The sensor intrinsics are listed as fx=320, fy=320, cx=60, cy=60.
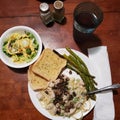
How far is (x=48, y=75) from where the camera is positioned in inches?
60.1

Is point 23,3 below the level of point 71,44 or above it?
above

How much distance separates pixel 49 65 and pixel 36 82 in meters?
0.11

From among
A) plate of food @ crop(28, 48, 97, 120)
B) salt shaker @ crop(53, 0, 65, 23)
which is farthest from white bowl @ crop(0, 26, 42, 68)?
salt shaker @ crop(53, 0, 65, 23)

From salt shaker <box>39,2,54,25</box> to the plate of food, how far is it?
6.0 inches

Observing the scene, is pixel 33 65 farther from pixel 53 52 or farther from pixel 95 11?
pixel 95 11

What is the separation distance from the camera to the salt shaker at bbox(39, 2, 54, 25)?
5.08 feet

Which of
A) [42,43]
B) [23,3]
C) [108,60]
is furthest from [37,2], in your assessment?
[108,60]

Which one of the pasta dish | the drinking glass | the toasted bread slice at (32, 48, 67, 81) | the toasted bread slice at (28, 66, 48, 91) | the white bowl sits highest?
the drinking glass

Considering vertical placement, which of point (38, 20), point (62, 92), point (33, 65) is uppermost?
point (38, 20)

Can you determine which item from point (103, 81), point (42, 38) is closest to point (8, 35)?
point (42, 38)

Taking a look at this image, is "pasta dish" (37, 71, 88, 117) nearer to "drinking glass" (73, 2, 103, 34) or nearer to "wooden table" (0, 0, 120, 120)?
"wooden table" (0, 0, 120, 120)

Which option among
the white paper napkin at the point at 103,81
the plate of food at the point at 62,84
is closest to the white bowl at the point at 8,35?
the plate of food at the point at 62,84

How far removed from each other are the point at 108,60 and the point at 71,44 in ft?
0.65

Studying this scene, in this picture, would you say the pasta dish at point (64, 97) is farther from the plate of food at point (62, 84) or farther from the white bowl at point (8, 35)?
the white bowl at point (8, 35)
